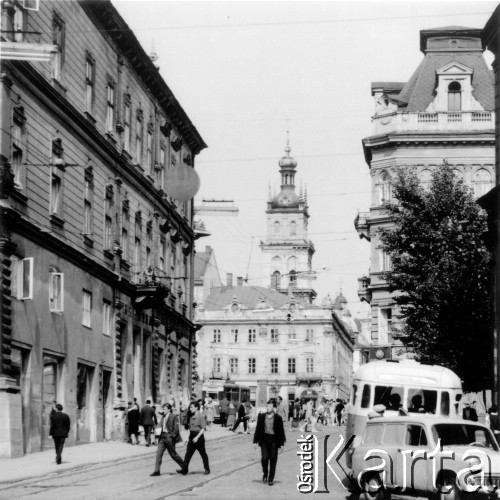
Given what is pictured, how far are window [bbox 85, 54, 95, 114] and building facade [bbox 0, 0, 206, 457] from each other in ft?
0.24

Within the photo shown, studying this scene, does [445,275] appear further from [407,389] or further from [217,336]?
[217,336]

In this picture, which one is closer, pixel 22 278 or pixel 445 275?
pixel 22 278

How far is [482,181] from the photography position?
67500mm

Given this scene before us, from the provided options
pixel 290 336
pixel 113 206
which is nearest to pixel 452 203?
pixel 113 206

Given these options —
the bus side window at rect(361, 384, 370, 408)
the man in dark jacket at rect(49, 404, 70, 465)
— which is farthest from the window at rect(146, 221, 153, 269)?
the bus side window at rect(361, 384, 370, 408)

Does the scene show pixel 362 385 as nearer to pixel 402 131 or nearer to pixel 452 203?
pixel 452 203

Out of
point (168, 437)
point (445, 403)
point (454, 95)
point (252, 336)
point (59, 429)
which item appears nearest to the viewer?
point (168, 437)

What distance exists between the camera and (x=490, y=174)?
6719 cm

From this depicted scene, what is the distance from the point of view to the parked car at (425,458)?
15906 millimetres

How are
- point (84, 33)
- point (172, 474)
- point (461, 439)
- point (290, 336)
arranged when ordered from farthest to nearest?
1. point (290, 336)
2. point (84, 33)
3. point (172, 474)
4. point (461, 439)

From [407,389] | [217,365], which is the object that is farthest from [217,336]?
[407,389]

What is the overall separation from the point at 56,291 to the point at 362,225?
41419mm

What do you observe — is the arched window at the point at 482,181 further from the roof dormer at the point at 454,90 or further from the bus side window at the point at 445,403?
the bus side window at the point at 445,403

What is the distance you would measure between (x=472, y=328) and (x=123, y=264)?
13134 millimetres
